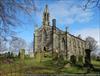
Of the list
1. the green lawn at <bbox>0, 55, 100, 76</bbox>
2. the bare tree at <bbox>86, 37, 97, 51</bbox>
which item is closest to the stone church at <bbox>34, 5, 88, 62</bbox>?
the bare tree at <bbox>86, 37, 97, 51</bbox>

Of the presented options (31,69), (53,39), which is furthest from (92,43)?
(31,69)

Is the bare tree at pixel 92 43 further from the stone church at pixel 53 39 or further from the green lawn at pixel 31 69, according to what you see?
the green lawn at pixel 31 69

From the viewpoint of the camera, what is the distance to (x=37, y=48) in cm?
6850

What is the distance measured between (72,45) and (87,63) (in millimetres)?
39231

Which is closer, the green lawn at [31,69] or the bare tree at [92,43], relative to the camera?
the green lawn at [31,69]

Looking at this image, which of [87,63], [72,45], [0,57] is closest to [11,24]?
[0,57]

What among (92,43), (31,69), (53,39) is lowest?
(31,69)

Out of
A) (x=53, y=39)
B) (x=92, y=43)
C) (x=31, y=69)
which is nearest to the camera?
(x=31, y=69)

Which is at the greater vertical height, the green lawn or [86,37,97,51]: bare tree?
[86,37,97,51]: bare tree

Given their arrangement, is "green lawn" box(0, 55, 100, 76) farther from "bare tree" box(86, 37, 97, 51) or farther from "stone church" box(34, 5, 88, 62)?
"bare tree" box(86, 37, 97, 51)

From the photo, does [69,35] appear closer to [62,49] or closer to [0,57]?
[62,49]

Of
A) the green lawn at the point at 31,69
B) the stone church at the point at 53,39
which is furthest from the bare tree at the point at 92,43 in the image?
the green lawn at the point at 31,69

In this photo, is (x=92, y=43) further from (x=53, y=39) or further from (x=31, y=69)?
(x=31, y=69)

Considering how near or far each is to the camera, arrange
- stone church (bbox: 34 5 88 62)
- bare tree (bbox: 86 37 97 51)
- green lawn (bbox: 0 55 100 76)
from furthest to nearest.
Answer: bare tree (bbox: 86 37 97 51) < stone church (bbox: 34 5 88 62) < green lawn (bbox: 0 55 100 76)
